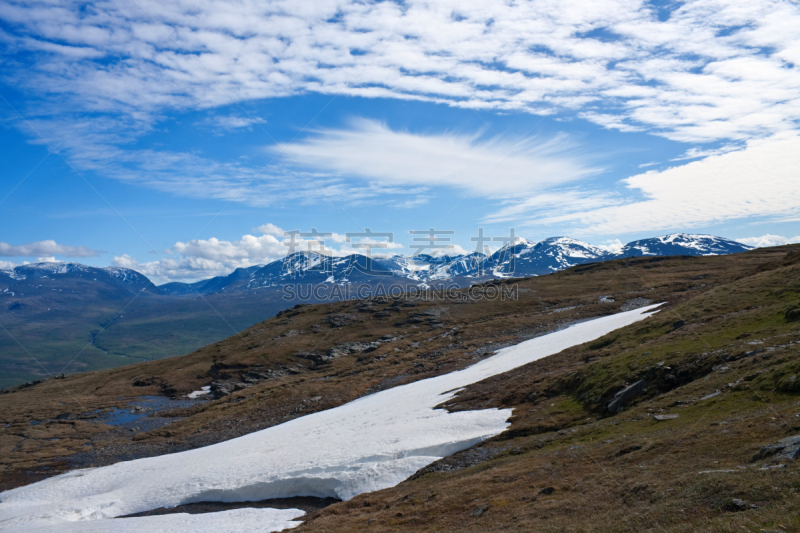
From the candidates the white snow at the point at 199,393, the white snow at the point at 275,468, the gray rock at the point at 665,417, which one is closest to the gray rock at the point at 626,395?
the gray rock at the point at 665,417

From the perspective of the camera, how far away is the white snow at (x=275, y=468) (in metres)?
31.9

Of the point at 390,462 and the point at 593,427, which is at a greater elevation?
the point at 593,427

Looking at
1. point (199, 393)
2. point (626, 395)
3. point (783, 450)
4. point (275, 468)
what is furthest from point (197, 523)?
point (199, 393)

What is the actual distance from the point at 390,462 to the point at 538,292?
111m

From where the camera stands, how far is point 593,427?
995 inches

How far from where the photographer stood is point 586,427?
2600 cm

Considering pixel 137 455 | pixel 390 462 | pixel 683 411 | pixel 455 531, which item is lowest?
pixel 137 455

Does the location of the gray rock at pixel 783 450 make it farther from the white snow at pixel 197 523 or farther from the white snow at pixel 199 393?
the white snow at pixel 199 393

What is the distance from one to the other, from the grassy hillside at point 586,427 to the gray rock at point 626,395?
18.9 inches

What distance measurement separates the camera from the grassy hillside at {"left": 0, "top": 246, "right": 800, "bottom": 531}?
13867 mm

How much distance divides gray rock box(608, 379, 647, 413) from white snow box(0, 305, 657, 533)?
318 inches

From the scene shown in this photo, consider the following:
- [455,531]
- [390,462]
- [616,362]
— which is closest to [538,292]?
[616,362]

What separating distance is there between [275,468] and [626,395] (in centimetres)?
2878

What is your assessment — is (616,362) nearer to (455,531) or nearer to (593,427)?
(593,427)
